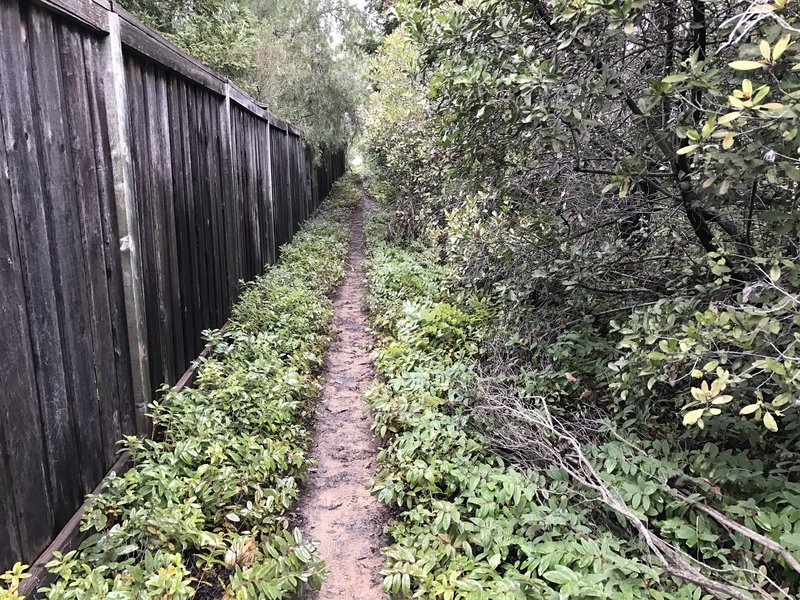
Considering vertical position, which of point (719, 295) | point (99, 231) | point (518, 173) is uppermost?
point (518, 173)

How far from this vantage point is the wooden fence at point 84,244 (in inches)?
75.5

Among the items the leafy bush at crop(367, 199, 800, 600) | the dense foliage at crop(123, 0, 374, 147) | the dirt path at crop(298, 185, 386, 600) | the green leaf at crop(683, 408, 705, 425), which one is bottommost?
the dirt path at crop(298, 185, 386, 600)

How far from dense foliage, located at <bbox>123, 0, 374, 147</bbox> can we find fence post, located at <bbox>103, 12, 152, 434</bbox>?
6025mm

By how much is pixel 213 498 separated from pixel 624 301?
8.76 ft

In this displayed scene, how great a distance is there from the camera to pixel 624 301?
333 centimetres

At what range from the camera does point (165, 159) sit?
3578mm

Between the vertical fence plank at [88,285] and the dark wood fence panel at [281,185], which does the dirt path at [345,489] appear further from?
the dark wood fence panel at [281,185]

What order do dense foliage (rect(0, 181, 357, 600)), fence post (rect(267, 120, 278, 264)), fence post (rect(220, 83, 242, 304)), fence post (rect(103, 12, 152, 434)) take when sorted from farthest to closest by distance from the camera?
fence post (rect(267, 120, 278, 264)), fence post (rect(220, 83, 242, 304)), fence post (rect(103, 12, 152, 434)), dense foliage (rect(0, 181, 357, 600))

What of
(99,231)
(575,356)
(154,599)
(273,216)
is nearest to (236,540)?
(154,599)

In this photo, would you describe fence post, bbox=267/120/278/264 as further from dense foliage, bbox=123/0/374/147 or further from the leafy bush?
the leafy bush

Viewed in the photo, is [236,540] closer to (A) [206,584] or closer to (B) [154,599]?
(A) [206,584]

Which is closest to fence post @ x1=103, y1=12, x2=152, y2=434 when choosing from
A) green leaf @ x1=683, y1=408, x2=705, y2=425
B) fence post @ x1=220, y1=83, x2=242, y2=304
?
fence post @ x1=220, y1=83, x2=242, y2=304

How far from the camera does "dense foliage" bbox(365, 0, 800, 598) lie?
1.96 metres

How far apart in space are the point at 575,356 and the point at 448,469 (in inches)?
50.9
